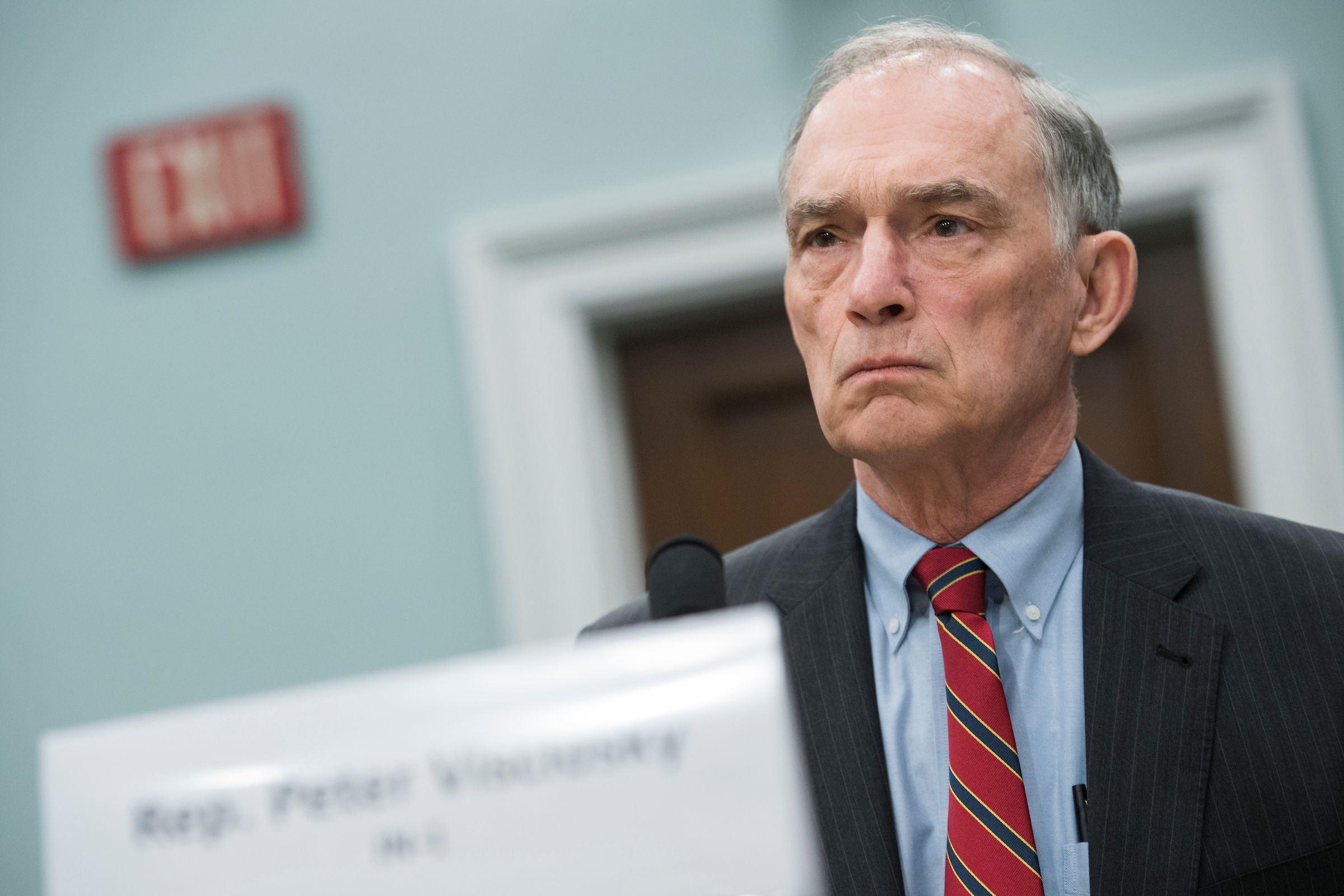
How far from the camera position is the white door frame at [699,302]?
177 centimetres

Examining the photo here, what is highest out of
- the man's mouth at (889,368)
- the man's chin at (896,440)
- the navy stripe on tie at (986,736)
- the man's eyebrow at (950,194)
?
the man's eyebrow at (950,194)

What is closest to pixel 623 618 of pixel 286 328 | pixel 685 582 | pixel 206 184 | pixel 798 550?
pixel 798 550

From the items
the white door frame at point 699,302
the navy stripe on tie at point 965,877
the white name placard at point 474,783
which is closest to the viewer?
the white name placard at point 474,783

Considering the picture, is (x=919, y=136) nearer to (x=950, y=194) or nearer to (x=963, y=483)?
(x=950, y=194)

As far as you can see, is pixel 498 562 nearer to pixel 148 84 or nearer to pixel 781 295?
pixel 781 295

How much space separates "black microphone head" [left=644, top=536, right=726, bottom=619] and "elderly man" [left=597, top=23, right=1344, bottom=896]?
0.37m

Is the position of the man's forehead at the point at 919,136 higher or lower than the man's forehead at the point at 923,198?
higher

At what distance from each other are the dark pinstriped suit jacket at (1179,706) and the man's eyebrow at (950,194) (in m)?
0.28

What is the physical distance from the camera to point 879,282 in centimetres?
95

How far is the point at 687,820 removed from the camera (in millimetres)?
490

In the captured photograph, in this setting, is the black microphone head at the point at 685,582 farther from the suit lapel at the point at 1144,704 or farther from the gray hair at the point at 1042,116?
the gray hair at the point at 1042,116

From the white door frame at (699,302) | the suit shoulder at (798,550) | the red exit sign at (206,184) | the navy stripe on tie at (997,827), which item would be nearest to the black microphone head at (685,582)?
the navy stripe on tie at (997,827)

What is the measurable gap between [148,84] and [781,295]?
3.99 ft

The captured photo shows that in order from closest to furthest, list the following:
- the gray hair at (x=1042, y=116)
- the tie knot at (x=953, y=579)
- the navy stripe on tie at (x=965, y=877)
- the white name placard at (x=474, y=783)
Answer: the white name placard at (x=474, y=783) < the navy stripe on tie at (x=965, y=877) < the tie knot at (x=953, y=579) < the gray hair at (x=1042, y=116)
